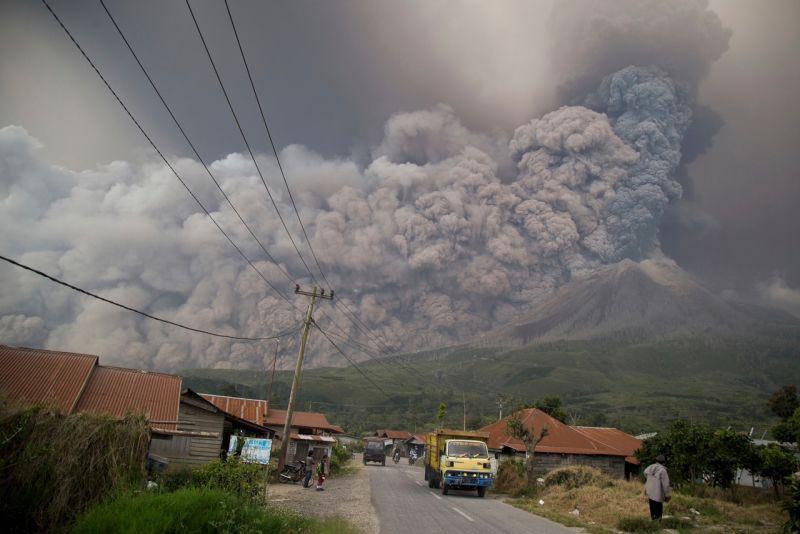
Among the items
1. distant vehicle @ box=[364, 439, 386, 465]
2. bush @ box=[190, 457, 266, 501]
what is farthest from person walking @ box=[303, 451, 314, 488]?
distant vehicle @ box=[364, 439, 386, 465]

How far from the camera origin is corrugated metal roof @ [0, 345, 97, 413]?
747 inches

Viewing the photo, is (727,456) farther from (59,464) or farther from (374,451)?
(374,451)

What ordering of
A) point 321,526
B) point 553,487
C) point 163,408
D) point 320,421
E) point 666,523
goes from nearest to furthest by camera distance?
point 321,526
point 666,523
point 163,408
point 553,487
point 320,421

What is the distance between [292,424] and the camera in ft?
147

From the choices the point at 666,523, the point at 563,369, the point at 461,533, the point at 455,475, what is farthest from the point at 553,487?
the point at 563,369

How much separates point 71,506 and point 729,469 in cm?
3395

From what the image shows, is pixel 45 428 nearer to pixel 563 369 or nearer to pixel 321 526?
pixel 321 526

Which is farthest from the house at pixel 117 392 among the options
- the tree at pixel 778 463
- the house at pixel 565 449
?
the tree at pixel 778 463

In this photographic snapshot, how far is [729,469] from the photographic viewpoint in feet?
96.5

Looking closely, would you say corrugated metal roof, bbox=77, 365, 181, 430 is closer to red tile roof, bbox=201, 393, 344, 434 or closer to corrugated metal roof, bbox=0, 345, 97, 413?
corrugated metal roof, bbox=0, 345, 97, 413

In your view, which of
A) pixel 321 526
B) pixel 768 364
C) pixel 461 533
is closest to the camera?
pixel 321 526

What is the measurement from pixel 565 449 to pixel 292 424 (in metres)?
23.6

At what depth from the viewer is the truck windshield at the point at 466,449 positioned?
946 inches

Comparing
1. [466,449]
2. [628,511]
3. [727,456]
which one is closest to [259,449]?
[466,449]
